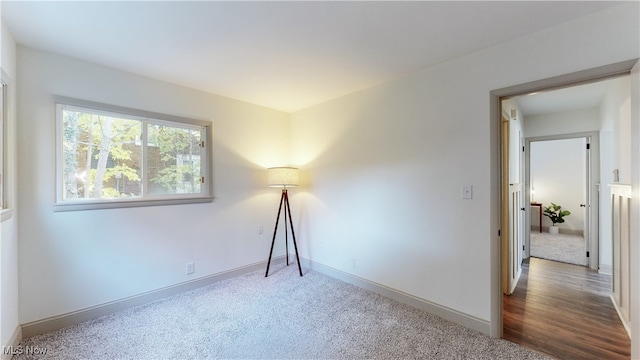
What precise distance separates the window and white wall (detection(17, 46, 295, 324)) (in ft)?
0.28

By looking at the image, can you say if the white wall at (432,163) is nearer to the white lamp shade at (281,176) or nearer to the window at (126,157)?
the white lamp shade at (281,176)

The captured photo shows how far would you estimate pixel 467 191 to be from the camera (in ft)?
7.45

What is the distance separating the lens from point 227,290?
9.82ft

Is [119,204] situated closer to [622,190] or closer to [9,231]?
[9,231]

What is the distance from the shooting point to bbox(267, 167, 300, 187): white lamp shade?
3.43m

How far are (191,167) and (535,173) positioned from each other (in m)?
8.44

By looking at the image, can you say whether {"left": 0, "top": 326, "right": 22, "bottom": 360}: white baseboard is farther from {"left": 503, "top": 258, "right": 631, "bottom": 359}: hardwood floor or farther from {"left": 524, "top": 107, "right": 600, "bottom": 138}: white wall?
{"left": 524, "top": 107, "right": 600, "bottom": 138}: white wall

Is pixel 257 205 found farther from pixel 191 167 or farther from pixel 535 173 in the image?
pixel 535 173

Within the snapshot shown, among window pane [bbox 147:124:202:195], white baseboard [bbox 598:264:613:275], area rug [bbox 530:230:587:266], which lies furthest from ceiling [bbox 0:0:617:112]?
area rug [bbox 530:230:587:266]

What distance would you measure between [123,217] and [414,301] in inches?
121

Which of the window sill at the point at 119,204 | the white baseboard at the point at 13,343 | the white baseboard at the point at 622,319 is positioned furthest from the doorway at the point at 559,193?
the white baseboard at the point at 13,343

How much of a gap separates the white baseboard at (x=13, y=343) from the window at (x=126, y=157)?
971 millimetres

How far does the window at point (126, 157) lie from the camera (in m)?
2.32
